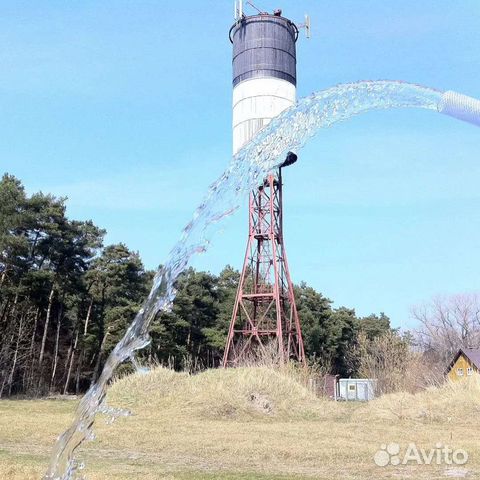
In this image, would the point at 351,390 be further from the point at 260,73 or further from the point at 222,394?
the point at 222,394

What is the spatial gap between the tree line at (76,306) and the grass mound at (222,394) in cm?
747

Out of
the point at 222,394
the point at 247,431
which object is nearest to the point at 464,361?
the point at 222,394

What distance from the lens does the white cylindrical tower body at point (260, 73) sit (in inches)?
955

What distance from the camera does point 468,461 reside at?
393 inches

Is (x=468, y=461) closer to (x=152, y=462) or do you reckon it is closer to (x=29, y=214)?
(x=152, y=462)

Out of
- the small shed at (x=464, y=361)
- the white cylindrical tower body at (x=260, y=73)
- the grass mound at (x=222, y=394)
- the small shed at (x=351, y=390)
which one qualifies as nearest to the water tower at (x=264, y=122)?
the white cylindrical tower body at (x=260, y=73)

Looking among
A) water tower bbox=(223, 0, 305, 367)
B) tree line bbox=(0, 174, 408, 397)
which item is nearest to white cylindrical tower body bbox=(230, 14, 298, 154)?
water tower bbox=(223, 0, 305, 367)

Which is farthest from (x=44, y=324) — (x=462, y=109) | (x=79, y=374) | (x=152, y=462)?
(x=462, y=109)

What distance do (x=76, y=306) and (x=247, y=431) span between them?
26.9 meters

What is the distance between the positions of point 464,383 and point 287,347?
736 centimetres

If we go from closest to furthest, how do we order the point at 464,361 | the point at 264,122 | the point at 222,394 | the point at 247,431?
the point at 247,431
the point at 222,394
the point at 264,122
the point at 464,361

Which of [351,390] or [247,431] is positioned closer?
[247,431]

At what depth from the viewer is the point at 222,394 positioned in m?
18.3

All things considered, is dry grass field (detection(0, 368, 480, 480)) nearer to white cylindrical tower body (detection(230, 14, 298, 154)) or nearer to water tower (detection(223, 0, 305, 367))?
water tower (detection(223, 0, 305, 367))
